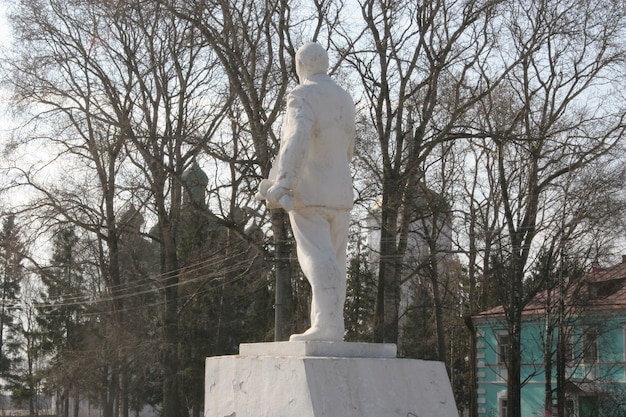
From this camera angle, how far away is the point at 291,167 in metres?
7.26

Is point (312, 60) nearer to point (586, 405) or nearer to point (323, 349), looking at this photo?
point (323, 349)

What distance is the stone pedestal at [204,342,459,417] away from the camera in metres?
6.53

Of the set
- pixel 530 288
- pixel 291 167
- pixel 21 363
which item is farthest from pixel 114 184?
pixel 21 363

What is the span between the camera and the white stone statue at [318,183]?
23.7 ft

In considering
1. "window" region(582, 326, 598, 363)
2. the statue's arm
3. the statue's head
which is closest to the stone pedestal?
the statue's arm

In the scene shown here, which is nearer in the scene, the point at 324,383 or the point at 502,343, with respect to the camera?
the point at 324,383

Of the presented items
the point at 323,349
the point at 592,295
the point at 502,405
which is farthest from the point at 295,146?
the point at 502,405

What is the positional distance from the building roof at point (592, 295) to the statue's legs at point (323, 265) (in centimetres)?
1977

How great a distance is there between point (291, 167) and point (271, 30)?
14847 millimetres

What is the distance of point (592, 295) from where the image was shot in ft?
93.9

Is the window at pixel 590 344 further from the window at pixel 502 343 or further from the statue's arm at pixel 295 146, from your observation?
the statue's arm at pixel 295 146

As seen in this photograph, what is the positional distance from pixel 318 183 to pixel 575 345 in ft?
73.0

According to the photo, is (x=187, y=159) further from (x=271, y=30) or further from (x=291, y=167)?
(x=291, y=167)

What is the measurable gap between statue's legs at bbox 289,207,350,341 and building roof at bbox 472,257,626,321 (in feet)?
64.9
